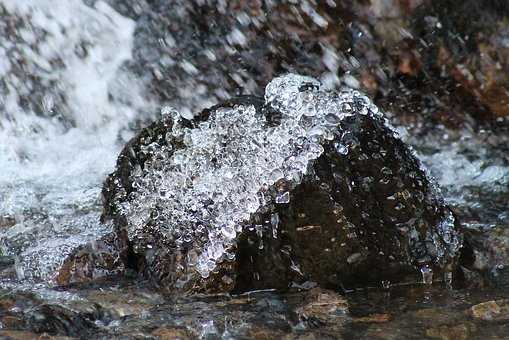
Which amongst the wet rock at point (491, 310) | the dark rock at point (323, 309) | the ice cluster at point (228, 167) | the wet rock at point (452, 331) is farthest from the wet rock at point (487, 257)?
the ice cluster at point (228, 167)

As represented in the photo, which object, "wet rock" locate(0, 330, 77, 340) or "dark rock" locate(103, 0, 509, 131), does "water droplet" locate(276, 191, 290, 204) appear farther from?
"dark rock" locate(103, 0, 509, 131)

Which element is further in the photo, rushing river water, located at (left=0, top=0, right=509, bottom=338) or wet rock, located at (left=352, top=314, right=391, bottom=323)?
rushing river water, located at (left=0, top=0, right=509, bottom=338)

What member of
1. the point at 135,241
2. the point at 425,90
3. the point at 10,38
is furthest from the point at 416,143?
the point at 10,38

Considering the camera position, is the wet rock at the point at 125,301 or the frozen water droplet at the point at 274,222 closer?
the wet rock at the point at 125,301

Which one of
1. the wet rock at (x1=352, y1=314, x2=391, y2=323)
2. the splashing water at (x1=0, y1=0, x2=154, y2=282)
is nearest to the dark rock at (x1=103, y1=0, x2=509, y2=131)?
the splashing water at (x1=0, y1=0, x2=154, y2=282)

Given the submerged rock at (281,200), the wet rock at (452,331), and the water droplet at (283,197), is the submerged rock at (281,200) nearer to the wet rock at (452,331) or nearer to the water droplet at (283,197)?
the water droplet at (283,197)

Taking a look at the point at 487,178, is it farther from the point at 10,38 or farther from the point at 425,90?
the point at 10,38
